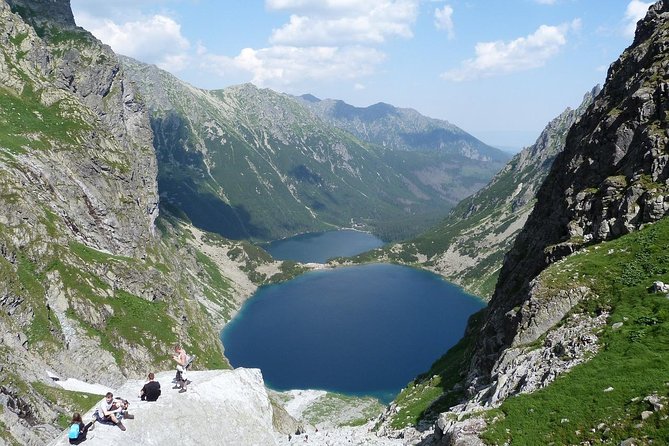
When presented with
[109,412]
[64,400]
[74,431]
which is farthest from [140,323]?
[74,431]

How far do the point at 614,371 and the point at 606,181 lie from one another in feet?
129

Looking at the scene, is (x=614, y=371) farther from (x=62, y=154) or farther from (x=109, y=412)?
(x=62, y=154)

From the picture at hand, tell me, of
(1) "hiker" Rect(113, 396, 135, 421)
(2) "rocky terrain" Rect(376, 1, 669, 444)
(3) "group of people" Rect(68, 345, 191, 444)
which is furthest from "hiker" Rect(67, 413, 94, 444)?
(2) "rocky terrain" Rect(376, 1, 669, 444)

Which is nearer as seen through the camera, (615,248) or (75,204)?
(615,248)

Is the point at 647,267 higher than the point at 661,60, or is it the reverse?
the point at 661,60

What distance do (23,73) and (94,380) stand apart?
4663 inches

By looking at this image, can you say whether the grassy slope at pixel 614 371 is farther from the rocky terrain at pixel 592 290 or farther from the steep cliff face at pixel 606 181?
the steep cliff face at pixel 606 181

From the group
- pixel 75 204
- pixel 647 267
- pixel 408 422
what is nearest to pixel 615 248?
pixel 647 267

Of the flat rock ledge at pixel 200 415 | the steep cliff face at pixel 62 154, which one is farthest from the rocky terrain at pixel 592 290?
the steep cliff face at pixel 62 154

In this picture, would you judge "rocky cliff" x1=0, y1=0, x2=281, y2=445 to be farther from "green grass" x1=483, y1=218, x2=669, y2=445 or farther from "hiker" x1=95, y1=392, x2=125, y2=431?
"green grass" x1=483, y1=218, x2=669, y2=445

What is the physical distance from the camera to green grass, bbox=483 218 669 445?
1122 inches

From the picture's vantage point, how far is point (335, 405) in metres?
148

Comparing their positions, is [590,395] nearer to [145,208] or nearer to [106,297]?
[106,297]

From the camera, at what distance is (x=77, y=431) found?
22.8m
